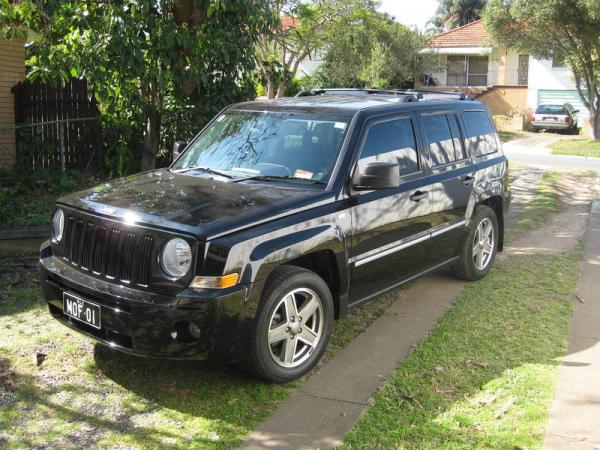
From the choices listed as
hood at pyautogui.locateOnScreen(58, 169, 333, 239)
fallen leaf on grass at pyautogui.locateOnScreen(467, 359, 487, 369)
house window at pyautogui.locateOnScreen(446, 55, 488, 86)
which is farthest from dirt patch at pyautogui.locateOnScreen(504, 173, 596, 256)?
house window at pyautogui.locateOnScreen(446, 55, 488, 86)

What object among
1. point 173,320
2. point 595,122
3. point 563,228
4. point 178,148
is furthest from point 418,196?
point 595,122

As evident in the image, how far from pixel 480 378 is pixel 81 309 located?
272cm

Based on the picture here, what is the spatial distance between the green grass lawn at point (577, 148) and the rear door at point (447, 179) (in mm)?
16262

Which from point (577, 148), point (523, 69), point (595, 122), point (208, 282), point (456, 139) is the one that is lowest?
point (208, 282)

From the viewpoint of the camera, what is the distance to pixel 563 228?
382 inches

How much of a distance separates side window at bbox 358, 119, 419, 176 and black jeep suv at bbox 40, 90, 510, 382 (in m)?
0.01

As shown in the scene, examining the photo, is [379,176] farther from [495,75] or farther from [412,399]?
[495,75]

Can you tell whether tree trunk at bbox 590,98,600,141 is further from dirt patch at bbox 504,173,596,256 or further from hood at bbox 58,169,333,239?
hood at bbox 58,169,333,239

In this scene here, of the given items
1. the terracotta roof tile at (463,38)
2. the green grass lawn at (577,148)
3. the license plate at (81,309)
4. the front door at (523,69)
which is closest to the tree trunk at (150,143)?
the license plate at (81,309)

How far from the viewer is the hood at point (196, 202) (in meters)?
4.08

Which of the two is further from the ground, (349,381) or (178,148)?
(178,148)

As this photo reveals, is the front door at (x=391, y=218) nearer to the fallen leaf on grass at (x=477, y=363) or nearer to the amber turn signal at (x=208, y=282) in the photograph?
the fallen leaf on grass at (x=477, y=363)

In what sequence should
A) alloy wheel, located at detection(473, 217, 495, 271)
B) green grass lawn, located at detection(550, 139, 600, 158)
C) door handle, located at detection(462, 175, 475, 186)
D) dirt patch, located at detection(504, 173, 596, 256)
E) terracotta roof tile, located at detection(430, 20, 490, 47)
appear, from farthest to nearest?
terracotta roof tile, located at detection(430, 20, 490, 47), green grass lawn, located at detection(550, 139, 600, 158), dirt patch, located at detection(504, 173, 596, 256), alloy wheel, located at detection(473, 217, 495, 271), door handle, located at detection(462, 175, 475, 186)

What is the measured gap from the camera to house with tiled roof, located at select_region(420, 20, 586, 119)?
123 feet
